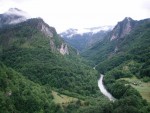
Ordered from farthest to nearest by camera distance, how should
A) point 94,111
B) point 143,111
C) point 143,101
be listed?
point 143,101, point 94,111, point 143,111

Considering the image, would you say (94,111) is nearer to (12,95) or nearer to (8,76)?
(12,95)

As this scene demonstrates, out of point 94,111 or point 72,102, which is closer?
point 94,111

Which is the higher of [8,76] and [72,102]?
[8,76]

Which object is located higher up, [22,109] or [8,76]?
[8,76]

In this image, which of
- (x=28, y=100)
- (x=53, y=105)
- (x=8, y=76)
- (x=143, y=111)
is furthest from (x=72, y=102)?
(x=143, y=111)

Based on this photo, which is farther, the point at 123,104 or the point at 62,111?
the point at 62,111

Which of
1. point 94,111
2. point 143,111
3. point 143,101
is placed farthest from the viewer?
point 143,101

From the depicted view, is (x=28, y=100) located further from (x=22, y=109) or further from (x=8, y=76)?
(x=8, y=76)

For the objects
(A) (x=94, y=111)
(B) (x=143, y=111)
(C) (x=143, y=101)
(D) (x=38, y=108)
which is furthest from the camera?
(D) (x=38, y=108)

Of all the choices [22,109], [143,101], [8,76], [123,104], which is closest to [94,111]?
[123,104]
